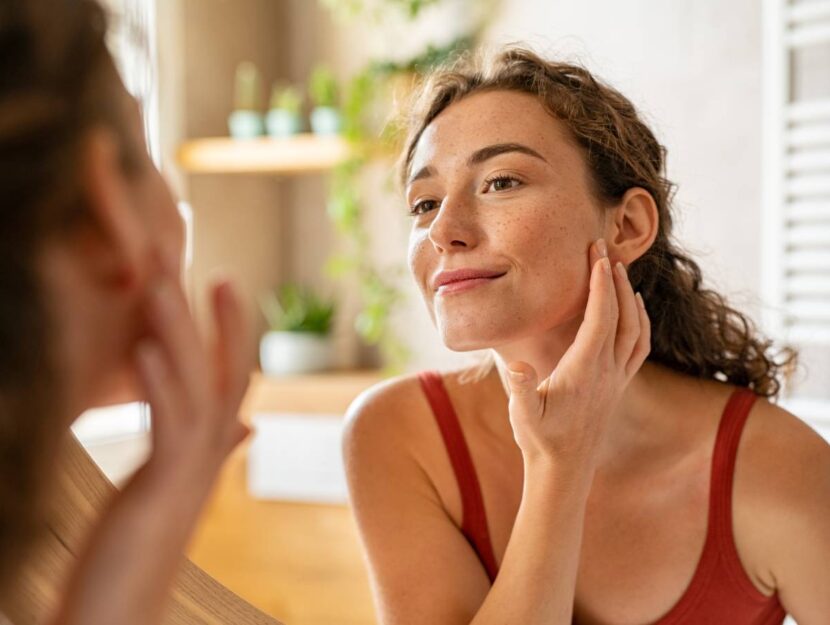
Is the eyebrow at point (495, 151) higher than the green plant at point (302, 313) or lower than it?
higher

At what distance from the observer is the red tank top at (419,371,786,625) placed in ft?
3.40

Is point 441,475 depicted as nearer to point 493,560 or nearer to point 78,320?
point 493,560

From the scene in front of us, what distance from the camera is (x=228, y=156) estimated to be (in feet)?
10.2

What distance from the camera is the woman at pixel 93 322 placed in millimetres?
358

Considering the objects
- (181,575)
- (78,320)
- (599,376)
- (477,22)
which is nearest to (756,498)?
(599,376)

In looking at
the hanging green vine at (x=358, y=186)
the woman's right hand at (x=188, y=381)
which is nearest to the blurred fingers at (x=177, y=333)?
A: the woman's right hand at (x=188, y=381)

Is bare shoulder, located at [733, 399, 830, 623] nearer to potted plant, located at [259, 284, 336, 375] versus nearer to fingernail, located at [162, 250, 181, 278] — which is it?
fingernail, located at [162, 250, 181, 278]

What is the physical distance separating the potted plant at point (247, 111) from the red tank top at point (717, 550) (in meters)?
2.24

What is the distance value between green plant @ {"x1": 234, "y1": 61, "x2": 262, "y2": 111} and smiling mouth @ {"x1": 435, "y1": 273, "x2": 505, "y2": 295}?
2352 mm

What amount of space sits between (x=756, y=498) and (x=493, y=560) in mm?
281

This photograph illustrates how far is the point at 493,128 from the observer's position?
3.48 feet

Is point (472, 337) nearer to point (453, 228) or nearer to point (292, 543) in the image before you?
point (453, 228)

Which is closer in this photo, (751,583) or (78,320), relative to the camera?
(78,320)

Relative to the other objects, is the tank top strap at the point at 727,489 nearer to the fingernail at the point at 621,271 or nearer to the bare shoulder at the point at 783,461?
the bare shoulder at the point at 783,461
